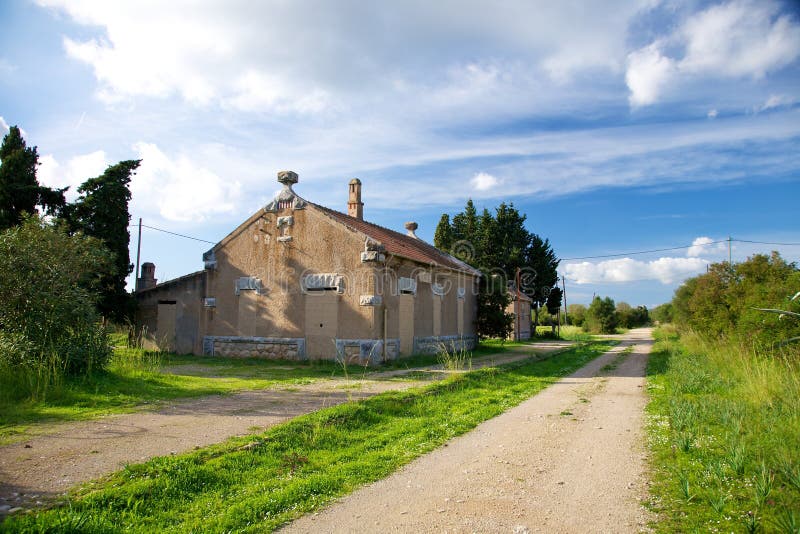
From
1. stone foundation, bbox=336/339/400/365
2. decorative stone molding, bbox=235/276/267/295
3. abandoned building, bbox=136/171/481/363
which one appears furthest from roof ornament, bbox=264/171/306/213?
stone foundation, bbox=336/339/400/365

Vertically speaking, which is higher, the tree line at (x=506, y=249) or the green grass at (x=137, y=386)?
the tree line at (x=506, y=249)

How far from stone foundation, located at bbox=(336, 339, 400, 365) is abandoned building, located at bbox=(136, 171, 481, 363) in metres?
0.03

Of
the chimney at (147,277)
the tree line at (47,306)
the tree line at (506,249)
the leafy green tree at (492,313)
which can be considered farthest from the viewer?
the tree line at (506,249)

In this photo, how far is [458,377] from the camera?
11906mm

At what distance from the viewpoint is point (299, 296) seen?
1623 cm

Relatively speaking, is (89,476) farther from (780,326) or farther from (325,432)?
(780,326)

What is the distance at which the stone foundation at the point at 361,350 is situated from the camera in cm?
1506

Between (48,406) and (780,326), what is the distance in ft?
45.3

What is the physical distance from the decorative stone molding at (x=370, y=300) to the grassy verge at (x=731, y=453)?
8023 mm

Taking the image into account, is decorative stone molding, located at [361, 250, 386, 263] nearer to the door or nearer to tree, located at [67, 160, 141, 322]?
the door

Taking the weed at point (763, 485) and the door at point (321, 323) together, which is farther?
the door at point (321, 323)

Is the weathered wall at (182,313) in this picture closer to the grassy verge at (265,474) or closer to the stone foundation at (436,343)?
the stone foundation at (436,343)

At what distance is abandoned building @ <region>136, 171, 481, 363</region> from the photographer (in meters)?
15.4

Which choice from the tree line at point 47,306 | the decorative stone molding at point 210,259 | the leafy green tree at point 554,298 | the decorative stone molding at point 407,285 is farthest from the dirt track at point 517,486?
the leafy green tree at point 554,298
